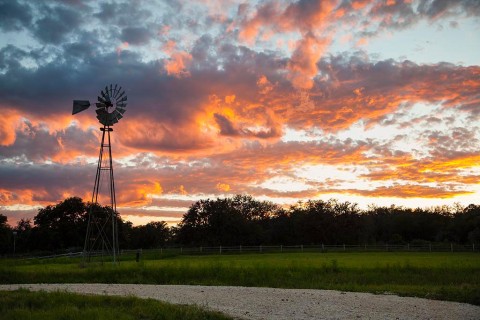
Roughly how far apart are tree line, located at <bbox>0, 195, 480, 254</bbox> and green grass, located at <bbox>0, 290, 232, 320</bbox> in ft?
191

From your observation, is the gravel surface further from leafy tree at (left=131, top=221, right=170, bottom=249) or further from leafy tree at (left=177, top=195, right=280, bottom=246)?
leafy tree at (left=131, top=221, right=170, bottom=249)

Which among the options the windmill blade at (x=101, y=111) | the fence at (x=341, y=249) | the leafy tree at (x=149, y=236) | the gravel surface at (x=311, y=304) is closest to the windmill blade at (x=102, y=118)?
the windmill blade at (x=101, y=111)

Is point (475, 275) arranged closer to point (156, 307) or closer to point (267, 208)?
point (156, 307)

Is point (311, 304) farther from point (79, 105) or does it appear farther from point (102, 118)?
point (79, 105)

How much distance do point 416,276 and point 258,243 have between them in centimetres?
5626

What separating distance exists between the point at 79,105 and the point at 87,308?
23303mm

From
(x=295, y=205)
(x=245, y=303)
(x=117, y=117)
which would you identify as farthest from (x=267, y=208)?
(x=245, y=303)

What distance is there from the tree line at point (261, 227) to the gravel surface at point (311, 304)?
182 feet

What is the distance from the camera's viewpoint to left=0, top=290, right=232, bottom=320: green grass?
14.1 m

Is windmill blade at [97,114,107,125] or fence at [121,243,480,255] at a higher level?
windmill blade at [97,114,107,125]

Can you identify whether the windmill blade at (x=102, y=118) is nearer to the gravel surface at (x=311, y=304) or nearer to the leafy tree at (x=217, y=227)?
the gravel surface at (x=311, y=304)

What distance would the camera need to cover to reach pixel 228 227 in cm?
8219

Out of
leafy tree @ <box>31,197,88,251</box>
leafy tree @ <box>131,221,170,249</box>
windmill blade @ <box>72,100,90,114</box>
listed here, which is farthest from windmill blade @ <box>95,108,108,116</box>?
leafy tree @ <box>131,221,170,249</box>

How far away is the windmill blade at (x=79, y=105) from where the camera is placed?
3544 cm
